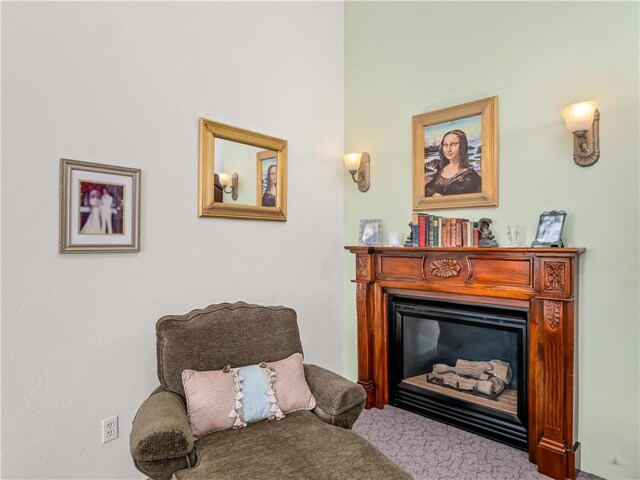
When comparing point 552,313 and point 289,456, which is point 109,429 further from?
point 552,313

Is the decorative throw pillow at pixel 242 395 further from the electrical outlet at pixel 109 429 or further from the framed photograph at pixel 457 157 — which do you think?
the framed photograph at pixel 457 157

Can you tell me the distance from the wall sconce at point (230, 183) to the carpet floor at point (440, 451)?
1.84m

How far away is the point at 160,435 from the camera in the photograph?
153 cm

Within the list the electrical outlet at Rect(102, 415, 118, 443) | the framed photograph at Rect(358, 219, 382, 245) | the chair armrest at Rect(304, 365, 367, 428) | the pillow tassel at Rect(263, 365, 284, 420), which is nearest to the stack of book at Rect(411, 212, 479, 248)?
the framed photograph at Rect(358, 219, 382, 245)

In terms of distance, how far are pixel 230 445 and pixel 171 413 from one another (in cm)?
29

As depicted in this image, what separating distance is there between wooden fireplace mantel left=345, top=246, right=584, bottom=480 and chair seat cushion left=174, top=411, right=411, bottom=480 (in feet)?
3.95

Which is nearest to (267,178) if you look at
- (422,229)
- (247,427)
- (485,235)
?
(422,229)

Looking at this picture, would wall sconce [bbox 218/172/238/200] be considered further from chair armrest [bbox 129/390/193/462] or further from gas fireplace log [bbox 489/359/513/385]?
gas fireplace log [bbox 489/359/513/385]

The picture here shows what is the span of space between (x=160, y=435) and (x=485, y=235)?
2.14m

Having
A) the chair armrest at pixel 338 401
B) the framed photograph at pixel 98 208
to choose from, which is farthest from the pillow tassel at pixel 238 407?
the framed photograph at pixel 98 208

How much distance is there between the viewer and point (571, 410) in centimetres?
222

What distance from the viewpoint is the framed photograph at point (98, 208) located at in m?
1.99

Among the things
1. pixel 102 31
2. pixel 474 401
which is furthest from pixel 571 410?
pixel 102 31

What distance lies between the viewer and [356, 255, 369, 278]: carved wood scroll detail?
3.10m
